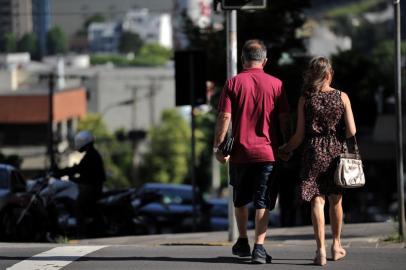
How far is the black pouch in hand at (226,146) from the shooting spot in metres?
8.98

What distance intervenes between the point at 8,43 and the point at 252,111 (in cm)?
10883

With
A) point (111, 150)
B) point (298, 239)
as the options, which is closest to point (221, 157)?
point (298, 239)

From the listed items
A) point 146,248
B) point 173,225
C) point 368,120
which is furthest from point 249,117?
point 368,120

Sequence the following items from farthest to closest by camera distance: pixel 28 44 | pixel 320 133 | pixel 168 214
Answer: pixel 28 44, pixel 168 214, pixel 320 133

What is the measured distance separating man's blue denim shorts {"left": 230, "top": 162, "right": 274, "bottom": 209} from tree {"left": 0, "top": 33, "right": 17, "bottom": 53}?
9517 centimetres

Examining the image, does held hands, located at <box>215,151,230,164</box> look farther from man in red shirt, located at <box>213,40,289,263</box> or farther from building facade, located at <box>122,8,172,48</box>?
building facade, located at <box>122,8,172,48</box>

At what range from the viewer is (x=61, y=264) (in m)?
9.05

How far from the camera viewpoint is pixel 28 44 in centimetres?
12681

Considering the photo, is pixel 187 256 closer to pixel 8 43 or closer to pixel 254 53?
pixel 254 53

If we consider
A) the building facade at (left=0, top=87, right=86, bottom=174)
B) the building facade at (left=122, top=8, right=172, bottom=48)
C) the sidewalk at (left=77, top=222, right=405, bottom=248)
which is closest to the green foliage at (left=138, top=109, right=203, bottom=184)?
the building facade at (left=0, top=87, right=86, bottom=174)

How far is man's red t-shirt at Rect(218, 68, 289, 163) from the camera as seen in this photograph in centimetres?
898

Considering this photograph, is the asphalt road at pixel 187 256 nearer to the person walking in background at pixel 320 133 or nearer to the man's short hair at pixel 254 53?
the person walking in background at pixel 320 133

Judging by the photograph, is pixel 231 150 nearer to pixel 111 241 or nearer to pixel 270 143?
pixel 270 143

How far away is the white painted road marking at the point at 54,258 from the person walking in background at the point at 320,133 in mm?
2085
